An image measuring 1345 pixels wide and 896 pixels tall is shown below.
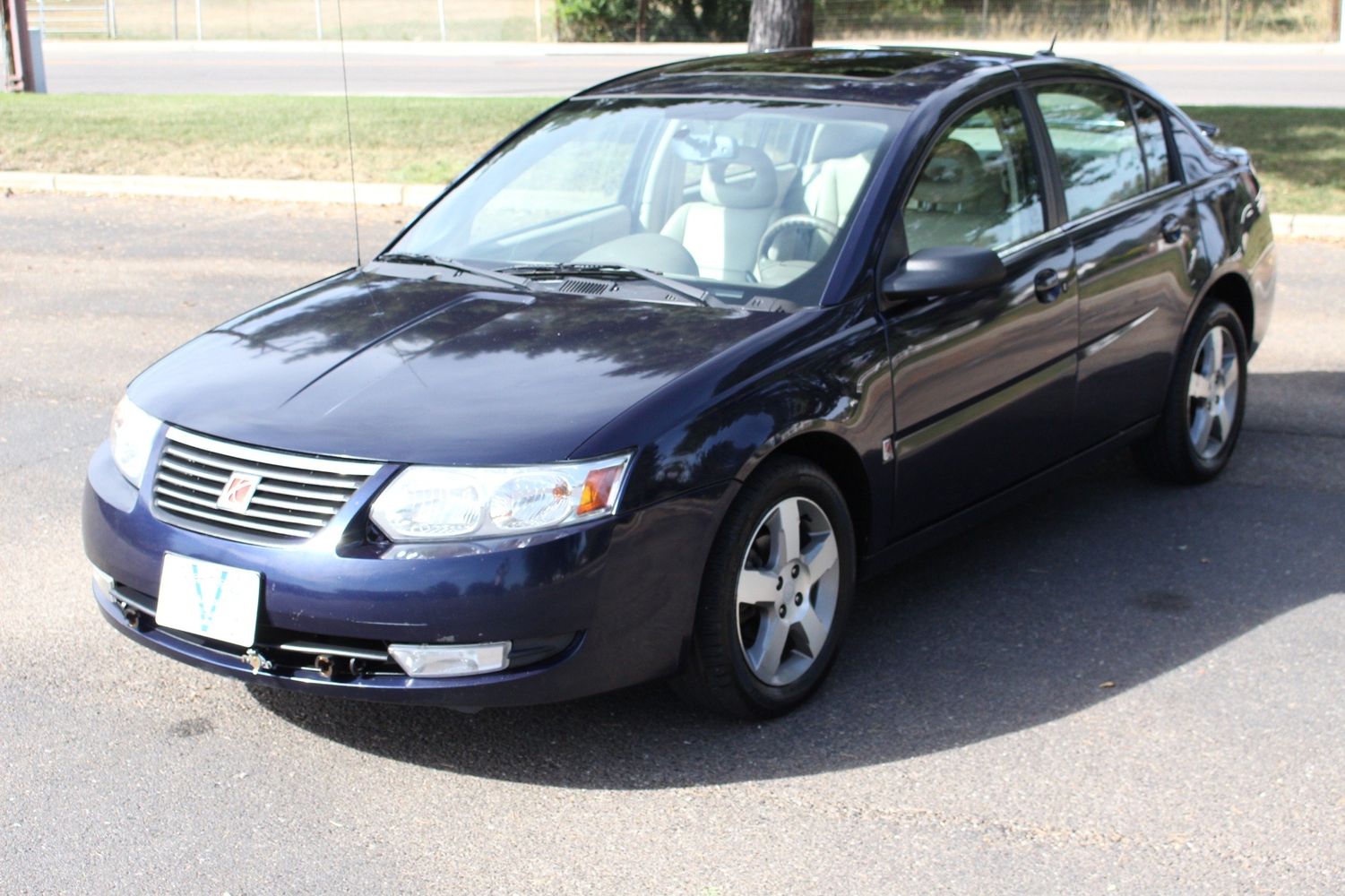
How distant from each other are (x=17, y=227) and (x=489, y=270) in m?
8.64

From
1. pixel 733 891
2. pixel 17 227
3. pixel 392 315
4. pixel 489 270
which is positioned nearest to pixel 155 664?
pixel 392 315

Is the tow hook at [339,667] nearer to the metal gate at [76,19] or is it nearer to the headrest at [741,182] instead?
the headrest at [741,182]

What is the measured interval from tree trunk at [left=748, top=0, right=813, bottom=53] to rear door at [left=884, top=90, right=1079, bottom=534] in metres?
7.92

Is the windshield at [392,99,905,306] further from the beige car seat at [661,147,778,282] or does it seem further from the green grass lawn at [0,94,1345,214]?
the green grass lawn at [0,94,1345,214]

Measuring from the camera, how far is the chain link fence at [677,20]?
33.5 meters

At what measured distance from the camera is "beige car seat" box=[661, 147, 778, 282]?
468 centimetres

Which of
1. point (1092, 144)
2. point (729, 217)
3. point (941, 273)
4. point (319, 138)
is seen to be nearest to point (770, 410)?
point (941, 273)

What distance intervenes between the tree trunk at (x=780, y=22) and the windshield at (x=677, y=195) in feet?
25.1

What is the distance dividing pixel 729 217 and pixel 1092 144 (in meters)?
1.55

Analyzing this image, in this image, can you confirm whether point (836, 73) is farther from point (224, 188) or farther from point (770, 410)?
point (224, 188)

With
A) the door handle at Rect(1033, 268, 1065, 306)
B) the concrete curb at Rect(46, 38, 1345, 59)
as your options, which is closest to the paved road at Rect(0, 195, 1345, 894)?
the door handle at Rect(1033, 268, 1065, 306)

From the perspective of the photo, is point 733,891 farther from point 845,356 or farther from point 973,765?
point 845,356

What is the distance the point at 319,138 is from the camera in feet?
49.4

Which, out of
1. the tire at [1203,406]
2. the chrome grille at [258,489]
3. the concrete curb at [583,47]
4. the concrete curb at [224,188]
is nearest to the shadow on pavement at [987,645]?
the tire at [1203,406]
